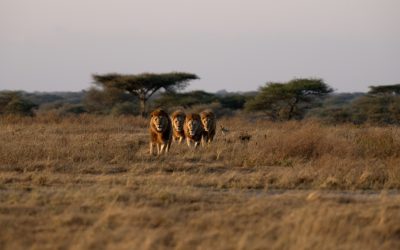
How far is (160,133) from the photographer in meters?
16.6

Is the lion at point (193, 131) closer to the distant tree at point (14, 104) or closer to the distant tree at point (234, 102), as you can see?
the distant tree at point (14, 104)

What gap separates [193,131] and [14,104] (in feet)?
81.6

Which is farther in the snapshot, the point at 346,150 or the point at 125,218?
the point at 346,150

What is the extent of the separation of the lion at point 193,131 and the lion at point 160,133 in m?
1.48

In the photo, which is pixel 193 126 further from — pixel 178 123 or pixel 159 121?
pixel 159 121

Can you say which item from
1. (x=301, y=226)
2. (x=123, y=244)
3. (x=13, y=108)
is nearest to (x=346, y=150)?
(x=301, y=226)

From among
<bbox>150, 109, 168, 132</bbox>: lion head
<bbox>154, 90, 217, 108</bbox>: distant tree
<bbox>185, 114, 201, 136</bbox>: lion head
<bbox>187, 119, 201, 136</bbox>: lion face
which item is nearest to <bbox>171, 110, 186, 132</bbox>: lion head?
<bbox>185, 114, 201, 136</bbox>: lion head

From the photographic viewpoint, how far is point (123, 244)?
6.88 metres

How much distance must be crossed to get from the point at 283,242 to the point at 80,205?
10.3 feet

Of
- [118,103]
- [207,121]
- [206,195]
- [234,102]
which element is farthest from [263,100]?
[206,195]

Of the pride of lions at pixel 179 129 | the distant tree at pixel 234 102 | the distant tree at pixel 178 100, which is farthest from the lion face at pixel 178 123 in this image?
the distant tree at pixel 234 102

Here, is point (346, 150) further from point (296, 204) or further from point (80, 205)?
point (80, 205)

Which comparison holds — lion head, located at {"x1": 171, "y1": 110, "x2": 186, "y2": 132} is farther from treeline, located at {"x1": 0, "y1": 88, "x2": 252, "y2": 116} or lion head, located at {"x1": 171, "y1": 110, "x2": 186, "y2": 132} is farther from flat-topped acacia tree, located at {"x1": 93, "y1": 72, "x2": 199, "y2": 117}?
treeline, located at {"x1": 0, "y1": 88, "x2": 252, "y2": 116}

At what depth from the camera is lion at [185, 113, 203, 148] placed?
18.5 metres
